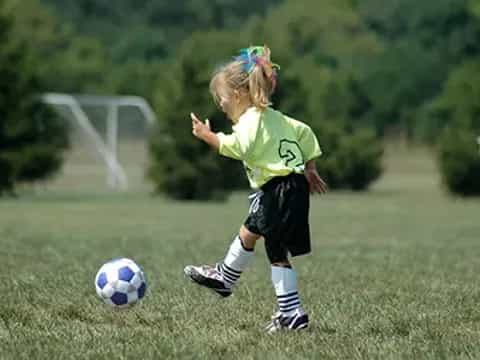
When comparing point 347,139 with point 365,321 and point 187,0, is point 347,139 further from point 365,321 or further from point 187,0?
point 187,0

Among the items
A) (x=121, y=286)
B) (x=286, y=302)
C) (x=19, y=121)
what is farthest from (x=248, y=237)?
(x=19, y=121)

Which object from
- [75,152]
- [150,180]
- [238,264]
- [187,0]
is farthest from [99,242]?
[187,0]

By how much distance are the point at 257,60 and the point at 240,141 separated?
532 millimetres

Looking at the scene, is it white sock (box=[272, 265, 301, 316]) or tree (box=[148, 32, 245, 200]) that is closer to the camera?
white sock (box=[272, 265, 301, 316])

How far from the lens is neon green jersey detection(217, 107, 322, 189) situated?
6.81 meters

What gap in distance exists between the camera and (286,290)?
273 inches

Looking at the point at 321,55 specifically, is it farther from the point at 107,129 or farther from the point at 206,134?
the point at 206,134

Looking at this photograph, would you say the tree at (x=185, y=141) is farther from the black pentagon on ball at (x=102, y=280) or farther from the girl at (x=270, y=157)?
the girl at (x=270, y=157)

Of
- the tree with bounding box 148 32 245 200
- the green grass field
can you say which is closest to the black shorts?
the green grass field

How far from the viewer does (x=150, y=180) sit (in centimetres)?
3709

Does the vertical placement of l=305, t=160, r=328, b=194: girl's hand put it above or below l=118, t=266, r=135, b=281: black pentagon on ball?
above

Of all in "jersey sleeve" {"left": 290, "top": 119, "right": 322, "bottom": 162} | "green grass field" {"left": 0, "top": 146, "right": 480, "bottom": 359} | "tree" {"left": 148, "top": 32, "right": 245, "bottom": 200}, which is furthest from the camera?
"tree" {"left": 148, "top": 32, "right": 245, "bottom": 200}

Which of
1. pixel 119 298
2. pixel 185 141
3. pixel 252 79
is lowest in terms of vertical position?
pixel 185 141

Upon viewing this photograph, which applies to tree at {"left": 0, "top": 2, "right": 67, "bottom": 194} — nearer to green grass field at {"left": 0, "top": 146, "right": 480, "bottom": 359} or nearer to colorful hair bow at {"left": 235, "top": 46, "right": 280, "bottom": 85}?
green grass field at {"left": 0, "top": 146, "right": 480, "bottom": 359}
